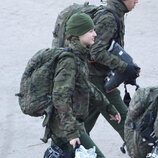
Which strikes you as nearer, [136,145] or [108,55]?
[136,145]

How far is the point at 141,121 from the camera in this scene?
5.18 metres

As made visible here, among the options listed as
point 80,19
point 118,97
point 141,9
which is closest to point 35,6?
point 141,9

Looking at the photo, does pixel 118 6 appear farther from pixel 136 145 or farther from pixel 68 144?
pixel 136 145

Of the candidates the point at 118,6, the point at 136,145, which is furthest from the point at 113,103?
the point at 136,145

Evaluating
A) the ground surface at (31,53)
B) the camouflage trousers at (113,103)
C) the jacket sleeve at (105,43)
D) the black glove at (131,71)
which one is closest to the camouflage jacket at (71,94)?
the jacket sleeve at (105,43)

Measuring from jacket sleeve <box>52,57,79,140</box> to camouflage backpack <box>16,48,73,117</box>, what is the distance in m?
0.09

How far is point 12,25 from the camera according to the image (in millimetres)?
11492

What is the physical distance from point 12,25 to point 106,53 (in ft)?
17.3

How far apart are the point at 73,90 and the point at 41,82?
0.27 m

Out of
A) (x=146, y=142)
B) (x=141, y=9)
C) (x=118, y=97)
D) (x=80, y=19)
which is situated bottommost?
(x=141, y=9)

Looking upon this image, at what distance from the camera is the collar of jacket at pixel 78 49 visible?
221 inches

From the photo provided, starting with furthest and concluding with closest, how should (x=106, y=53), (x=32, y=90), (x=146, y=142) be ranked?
1. (x=106, y=53)
2. (x=32, y=90)
3. (x=146, y=142)

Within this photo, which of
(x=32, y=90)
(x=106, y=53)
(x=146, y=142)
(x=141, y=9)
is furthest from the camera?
(x=141, y=9)

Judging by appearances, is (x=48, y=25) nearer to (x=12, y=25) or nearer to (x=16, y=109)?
(x=12, y=25)
